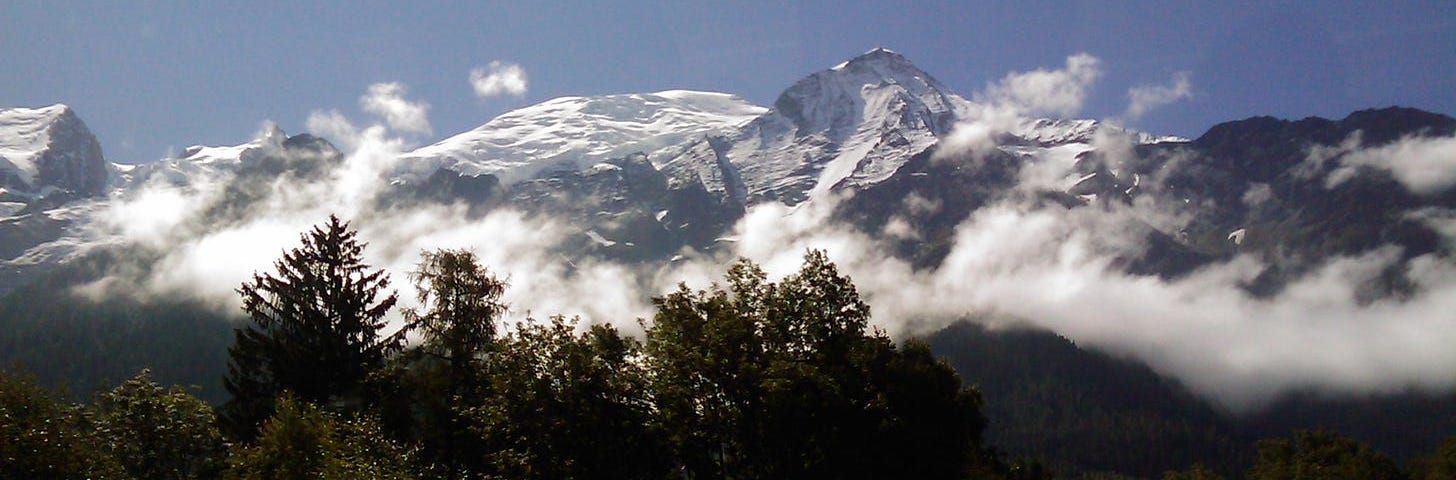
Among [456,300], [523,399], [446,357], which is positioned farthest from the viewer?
[456,300]

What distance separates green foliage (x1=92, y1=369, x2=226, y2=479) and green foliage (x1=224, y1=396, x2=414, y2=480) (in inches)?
244

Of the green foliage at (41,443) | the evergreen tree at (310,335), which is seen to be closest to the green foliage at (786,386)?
the evergreen tree at (310,335)

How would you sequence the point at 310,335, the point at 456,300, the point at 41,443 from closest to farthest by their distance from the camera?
the point at 41,443 < the point at 456,300 < the point at 310,335

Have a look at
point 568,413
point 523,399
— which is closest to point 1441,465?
point 568,413

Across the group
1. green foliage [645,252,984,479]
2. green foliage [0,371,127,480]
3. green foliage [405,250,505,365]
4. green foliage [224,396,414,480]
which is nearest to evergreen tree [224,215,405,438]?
green foliage [405,250,505,365]

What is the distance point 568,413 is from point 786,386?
6516 millimetres

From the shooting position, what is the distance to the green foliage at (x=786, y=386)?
29.8 meters

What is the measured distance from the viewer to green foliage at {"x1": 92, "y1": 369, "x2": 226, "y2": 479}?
39500 mm

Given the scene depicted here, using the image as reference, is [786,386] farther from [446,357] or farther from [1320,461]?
[1320,461]

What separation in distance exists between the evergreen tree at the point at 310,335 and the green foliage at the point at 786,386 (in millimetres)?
20050

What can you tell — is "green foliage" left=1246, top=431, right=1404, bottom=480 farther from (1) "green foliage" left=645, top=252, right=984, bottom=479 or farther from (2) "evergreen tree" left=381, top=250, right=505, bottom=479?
(2) "evergreen tree" left=381, top=250, right=505, bottom=479

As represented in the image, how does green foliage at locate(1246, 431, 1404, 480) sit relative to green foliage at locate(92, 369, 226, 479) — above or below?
above

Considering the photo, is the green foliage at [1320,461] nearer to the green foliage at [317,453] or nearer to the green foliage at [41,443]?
the green foliage at [317,453]

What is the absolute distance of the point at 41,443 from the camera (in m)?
34.2
